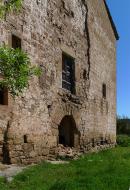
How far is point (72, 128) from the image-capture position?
14938 millimetres

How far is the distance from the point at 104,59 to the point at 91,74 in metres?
2.64

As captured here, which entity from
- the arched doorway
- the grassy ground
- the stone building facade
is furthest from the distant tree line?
the grassy ground

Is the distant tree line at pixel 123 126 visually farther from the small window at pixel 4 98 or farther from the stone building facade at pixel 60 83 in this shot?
the small window at pixel 4 98

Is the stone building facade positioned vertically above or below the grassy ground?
above

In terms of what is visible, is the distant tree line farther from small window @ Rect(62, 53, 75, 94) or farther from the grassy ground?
the grassy ground

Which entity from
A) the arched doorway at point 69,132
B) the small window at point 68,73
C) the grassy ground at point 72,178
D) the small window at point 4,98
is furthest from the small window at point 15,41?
the arched doorway at point 69,132

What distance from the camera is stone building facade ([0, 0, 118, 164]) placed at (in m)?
10.5

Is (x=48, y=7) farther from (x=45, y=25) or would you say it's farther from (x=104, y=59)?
(x=104, y=59)

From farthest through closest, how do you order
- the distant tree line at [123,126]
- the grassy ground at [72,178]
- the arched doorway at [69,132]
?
the distant tree line at [123,126], the arched doorway at [69,132], the grassy ground at [72,178]

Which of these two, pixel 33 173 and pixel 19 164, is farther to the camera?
pixel 19 164

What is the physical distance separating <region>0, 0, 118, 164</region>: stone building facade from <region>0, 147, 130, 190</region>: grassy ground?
1207mm

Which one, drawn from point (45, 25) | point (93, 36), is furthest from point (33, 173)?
point (93, 36)

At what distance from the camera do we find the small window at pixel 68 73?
14336 mm

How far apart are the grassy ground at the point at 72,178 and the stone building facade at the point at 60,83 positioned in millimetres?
1207
